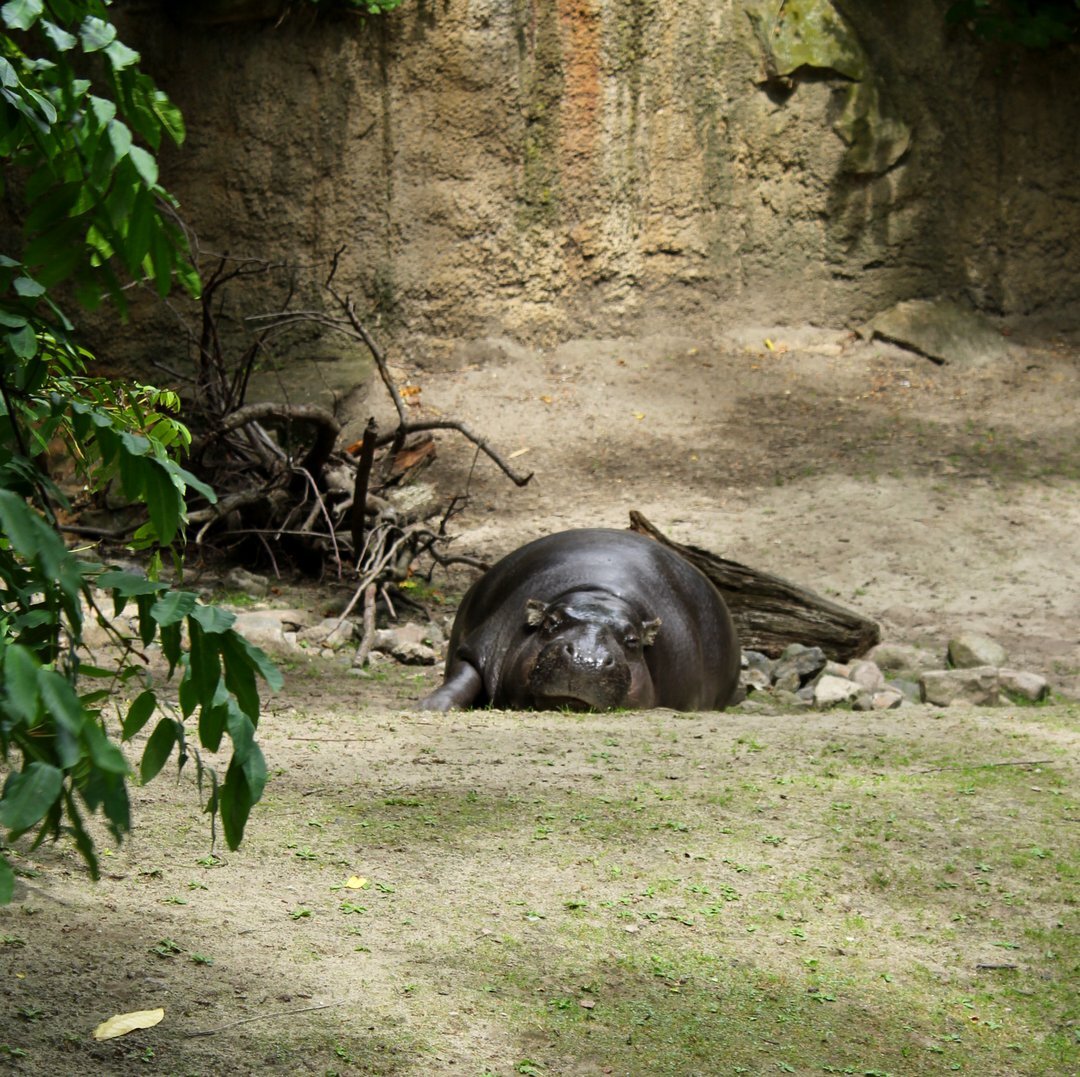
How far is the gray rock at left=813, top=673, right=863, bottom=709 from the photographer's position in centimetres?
632

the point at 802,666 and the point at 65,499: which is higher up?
the point at 65,499

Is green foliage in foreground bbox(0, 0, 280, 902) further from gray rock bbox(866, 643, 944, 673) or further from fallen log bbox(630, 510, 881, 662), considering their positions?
gray rock bbox(866, 643, 944, 673)

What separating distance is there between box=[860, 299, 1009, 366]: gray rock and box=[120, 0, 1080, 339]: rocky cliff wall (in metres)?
0.22

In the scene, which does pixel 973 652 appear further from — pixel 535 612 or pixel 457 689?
pixel 457 689

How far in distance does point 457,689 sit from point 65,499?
170 inches

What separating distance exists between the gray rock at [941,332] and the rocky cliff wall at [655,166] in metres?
0.22

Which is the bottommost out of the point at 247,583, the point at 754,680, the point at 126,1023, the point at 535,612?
→ the point at 754,680

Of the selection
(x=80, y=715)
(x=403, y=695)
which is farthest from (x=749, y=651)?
(x=80, y=715)

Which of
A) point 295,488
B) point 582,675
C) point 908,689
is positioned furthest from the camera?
point 295,488

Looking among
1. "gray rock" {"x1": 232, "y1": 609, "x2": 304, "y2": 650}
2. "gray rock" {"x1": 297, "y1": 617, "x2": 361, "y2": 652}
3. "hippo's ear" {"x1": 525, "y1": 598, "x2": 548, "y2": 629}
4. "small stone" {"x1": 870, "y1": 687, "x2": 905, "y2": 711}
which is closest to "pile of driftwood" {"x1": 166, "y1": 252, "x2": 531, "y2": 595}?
"gray rock" {"x1": 297, "y1": 617, "x2": 361, "y2": 652}

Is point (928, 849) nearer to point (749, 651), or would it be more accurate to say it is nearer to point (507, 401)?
point (749, 651)

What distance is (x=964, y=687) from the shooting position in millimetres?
6207

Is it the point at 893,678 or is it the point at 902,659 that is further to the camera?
the point at 902,659

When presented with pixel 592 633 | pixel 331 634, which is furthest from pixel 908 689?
pixel 331 634
